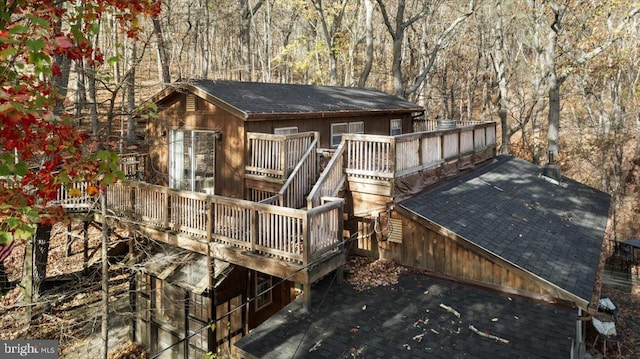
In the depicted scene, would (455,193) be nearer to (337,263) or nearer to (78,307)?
(337,263)

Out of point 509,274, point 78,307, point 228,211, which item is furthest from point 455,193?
point 78,307

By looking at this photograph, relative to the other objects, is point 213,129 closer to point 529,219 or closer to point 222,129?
point 222,129

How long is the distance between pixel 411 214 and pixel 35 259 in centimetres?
1243

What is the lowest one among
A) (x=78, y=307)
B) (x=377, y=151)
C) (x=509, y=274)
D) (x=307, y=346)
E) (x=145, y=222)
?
(x=78, y=307)

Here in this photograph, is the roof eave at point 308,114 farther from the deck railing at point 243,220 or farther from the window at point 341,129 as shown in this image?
the deck railing at point 243,220

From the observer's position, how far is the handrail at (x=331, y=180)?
9530 mm

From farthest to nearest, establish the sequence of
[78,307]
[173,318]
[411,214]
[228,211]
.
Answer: [78,307] < [173,318] < [411,214] < [228,211]

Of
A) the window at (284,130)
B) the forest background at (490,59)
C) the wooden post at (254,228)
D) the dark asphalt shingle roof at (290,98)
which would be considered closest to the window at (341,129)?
the dark asphalt shingle roof at (290,98)

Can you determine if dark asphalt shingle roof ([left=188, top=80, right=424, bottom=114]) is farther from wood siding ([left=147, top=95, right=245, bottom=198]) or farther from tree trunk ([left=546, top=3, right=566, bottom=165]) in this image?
tree trunk ([left=546, top=3, right=566, bottom=165])

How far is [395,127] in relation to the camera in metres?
18.1

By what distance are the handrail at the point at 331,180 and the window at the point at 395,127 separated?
7538 millimetres

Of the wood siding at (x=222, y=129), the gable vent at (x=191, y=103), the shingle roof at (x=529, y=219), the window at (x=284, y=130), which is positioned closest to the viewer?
the shingle roof at (x=529, y=219)

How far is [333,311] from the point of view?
8.48 metres

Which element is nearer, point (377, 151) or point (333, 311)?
point (333, 311)
